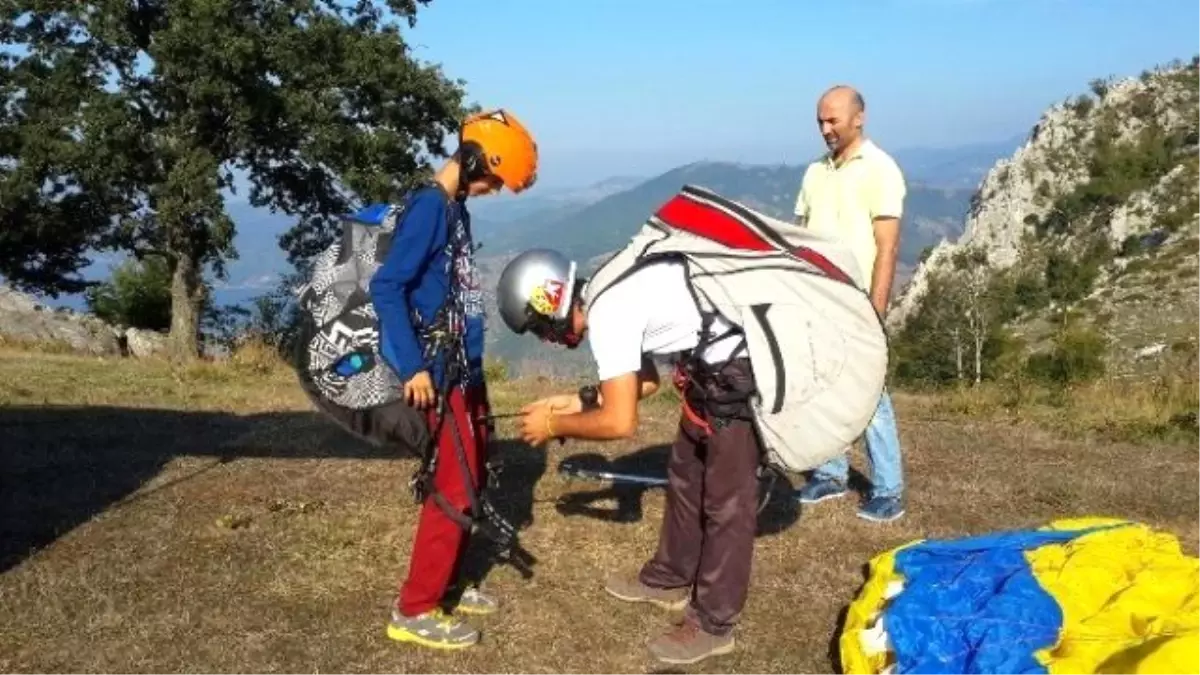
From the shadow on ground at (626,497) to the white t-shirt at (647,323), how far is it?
1.83 metres

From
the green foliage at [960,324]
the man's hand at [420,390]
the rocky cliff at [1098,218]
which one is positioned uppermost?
the man's hand at [420,390]

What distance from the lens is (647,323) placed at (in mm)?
4273

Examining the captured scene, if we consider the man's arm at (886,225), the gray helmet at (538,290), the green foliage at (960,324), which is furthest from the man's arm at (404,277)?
the green foliage at (960,324)

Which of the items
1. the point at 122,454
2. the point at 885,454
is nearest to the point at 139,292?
the point at 122,454

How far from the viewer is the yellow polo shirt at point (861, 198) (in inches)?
238

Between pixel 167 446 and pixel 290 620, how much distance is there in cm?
395

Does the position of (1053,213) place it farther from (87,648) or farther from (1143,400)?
(87,648)

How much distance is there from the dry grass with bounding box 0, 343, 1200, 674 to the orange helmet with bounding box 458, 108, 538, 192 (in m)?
2.15

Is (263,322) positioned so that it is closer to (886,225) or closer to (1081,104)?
(886,225)

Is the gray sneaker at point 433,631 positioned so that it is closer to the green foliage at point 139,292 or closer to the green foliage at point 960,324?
the green foliage at point 139,292

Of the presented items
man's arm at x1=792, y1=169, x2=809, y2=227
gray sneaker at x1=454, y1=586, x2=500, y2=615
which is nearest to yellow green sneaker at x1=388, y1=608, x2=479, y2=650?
gray sneaker at x1=454, y1=586, x2=500, y2=615

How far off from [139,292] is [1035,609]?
101 feet

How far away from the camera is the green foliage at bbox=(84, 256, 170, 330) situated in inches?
1195

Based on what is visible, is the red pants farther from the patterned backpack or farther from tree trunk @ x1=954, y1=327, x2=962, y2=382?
tree trunk @ x1=954, y1=327, x2=962, y2=382
